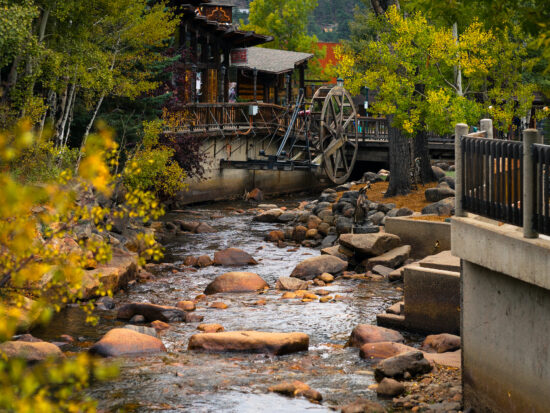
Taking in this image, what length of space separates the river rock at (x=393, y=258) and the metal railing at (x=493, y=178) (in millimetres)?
8439

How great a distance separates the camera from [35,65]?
64.3 feet

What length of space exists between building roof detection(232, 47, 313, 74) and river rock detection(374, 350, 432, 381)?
30.5m

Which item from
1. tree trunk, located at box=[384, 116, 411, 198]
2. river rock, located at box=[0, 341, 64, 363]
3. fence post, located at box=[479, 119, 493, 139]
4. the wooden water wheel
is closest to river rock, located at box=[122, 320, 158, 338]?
river rock, located at box=[0, 341, 64, 363]

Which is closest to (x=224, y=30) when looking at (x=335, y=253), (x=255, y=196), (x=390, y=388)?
(x=255, y=196)

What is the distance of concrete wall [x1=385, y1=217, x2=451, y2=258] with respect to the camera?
1842 cm

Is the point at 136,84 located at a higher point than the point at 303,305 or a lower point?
higher

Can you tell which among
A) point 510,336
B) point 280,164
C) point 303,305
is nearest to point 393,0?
point 280,164

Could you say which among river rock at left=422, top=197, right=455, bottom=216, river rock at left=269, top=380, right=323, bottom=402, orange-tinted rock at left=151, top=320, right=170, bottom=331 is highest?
river rock at left=422, top=197, right=455, bottom=216

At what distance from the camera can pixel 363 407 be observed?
9680mm

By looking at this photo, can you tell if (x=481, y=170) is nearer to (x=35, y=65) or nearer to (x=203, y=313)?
(x=203, y=313)

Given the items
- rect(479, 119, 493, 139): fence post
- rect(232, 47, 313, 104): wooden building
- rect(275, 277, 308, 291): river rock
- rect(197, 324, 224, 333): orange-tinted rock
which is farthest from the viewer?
rect(232, 47, 313, 104): wooden building

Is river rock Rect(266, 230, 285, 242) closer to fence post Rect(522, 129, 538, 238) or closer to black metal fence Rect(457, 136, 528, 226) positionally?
black metal fence Rect(457, 136, 528, 226)

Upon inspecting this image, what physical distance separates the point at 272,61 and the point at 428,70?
21.1 m

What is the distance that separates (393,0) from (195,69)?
12.2 meters
